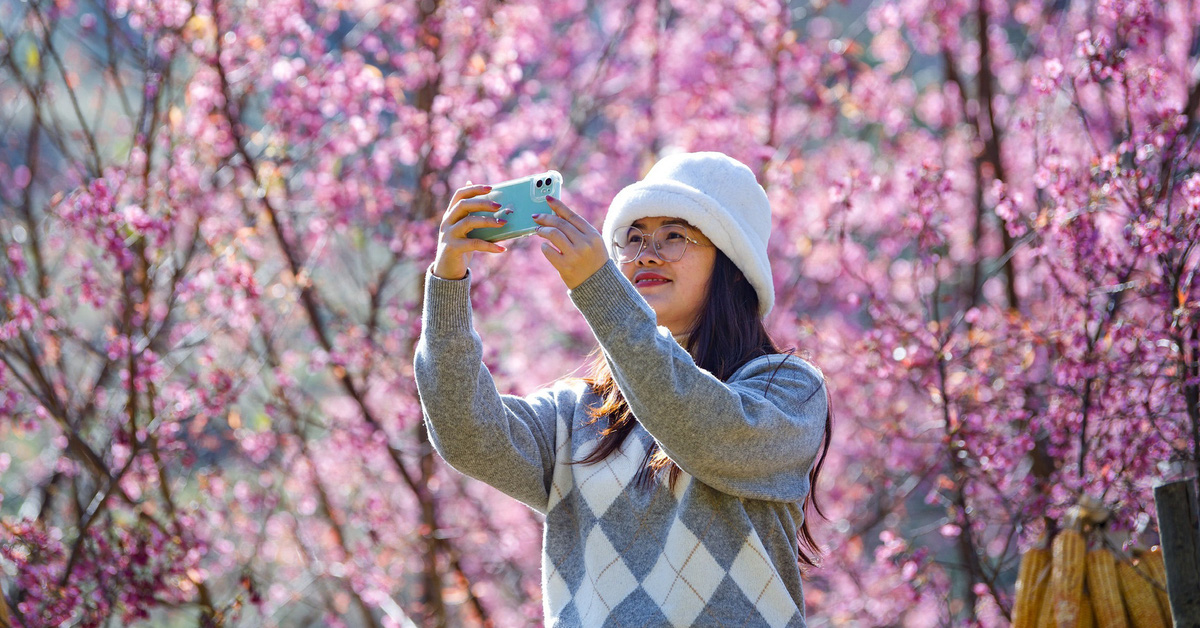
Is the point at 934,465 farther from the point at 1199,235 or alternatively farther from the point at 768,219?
the point at 768,219

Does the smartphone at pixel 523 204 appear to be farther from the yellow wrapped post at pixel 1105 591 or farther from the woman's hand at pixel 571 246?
the yellow wrapped post at pixel 1105 591

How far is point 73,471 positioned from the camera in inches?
162

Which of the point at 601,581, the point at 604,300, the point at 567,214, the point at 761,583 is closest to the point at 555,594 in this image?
the point at 601,581

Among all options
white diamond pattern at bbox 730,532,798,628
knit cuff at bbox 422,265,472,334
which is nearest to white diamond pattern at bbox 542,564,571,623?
white diamond pattern at bbox 730,532,798,628

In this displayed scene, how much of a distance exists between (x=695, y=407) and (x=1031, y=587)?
47.2 inches

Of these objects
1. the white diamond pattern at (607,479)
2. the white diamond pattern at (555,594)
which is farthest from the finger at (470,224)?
the white diamond pattern at (555,594)

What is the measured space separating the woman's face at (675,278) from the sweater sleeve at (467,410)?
0.34 metres

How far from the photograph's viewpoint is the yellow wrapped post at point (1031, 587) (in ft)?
7.78

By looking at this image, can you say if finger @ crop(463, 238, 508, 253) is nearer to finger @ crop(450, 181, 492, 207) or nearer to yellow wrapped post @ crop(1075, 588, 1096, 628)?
finger @ crop(450, 181, 492, 207)

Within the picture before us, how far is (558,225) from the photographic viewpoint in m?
1.68

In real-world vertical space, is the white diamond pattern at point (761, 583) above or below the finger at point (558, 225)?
below

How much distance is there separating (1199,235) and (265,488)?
387cm

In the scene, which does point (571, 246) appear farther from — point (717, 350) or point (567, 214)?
point (717, 350)

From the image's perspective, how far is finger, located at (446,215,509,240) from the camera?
1.74 metres
